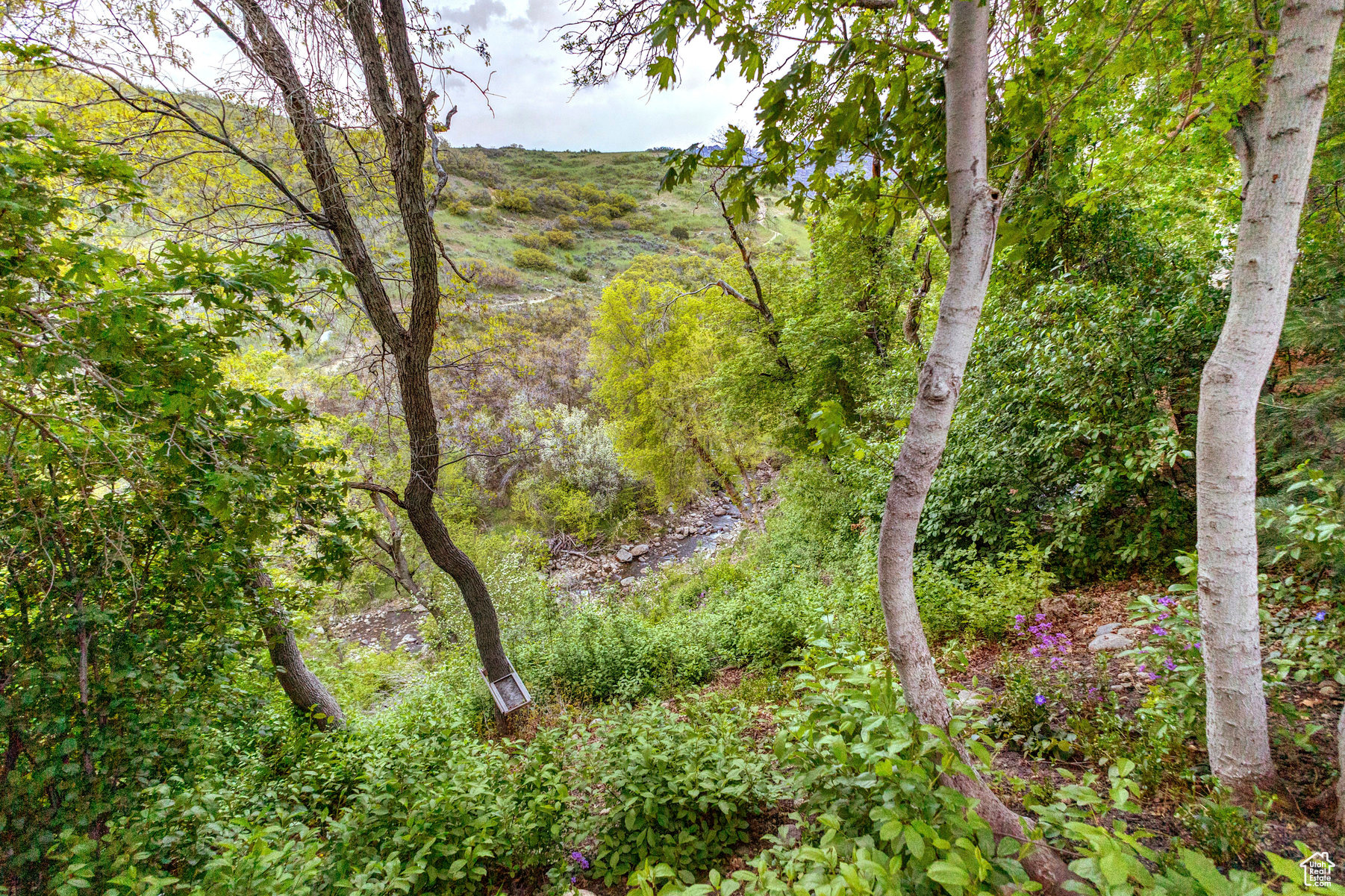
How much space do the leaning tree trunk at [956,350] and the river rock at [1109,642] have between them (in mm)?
2476

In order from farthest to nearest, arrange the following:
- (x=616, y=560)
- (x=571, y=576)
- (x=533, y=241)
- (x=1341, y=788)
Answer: (x=533, y=241)
(x=616, y=560)
(x=571, y=576)
(x=1341, y=788)

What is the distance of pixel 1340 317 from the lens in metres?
3.02

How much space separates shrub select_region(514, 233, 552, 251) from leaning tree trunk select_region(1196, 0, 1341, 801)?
40.0m

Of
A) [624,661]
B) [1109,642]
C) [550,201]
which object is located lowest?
[624,661]

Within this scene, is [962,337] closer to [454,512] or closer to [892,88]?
[892,88]

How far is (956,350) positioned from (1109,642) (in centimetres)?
331

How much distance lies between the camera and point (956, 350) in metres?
1.67

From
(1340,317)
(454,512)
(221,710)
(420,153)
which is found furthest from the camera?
(454,512)

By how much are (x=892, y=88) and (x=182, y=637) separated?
4.78 meters

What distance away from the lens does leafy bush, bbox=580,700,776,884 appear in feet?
7.96

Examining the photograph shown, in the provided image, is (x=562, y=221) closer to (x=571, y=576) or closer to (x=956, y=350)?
(x=571, y=576)

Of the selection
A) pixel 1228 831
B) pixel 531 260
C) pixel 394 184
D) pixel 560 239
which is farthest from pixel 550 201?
pixel 1228 831

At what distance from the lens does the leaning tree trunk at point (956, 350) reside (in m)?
1.59

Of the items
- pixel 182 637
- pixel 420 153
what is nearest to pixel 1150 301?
pixel 420 153
